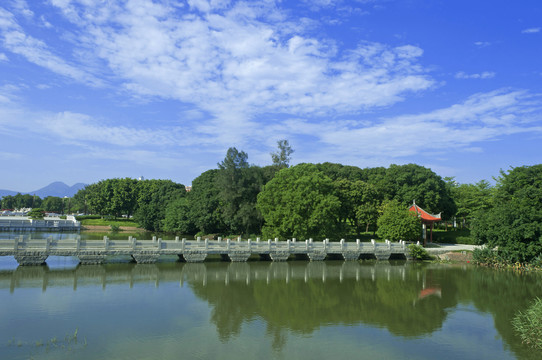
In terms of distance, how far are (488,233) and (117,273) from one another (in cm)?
2907

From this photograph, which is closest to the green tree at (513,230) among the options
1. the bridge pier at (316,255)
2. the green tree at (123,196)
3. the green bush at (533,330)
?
the bridge pier at (316,255)

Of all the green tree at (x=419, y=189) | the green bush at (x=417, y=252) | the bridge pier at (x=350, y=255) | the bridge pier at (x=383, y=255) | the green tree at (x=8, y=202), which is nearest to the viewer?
the bridge pier at (x=350, y=255)

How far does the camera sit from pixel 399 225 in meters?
35.7

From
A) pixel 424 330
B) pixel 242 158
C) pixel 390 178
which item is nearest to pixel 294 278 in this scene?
pixel 424 330

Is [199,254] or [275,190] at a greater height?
[275,190]

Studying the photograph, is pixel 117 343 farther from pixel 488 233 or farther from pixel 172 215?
pixel 172 215

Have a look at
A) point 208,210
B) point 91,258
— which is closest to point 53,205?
point 208,210

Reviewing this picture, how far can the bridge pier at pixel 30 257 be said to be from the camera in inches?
932

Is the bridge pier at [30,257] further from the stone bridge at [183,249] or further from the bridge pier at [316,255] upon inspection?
the bridge pier at [316,255]

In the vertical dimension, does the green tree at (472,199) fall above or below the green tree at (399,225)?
above

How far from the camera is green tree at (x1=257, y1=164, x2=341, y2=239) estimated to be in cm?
3378

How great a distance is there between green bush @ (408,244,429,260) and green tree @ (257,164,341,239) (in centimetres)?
711

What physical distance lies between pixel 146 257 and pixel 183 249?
274 centimetres

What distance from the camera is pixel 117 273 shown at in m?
23.0
